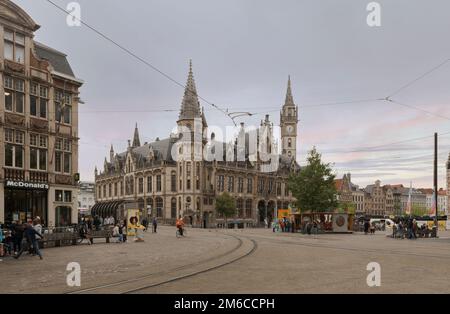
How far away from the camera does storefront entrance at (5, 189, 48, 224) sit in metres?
28.4

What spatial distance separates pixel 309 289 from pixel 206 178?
73.9m

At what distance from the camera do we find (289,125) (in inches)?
4806

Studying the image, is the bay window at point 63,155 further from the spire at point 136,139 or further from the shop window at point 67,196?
the spire at point 136,139

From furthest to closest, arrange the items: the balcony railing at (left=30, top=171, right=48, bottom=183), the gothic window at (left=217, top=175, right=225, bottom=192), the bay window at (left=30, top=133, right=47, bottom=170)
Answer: the gothic window at (left=217, top=175, right=225, bottom=192)
the bay window at (left=30, top=133, right=47, bottom=170)
the balcony railing at (left=30, top=171, right=48, bottom=183)

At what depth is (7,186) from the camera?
2792 cm

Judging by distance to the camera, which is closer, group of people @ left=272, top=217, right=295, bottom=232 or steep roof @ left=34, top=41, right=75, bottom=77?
steep roof @ left=34, top=41, right=75, bottom=77

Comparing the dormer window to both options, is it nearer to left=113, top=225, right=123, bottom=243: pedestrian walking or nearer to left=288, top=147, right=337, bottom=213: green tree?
left=113, top=225, right=123, bottom=243: pedestrian walking

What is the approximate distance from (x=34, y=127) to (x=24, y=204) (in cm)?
511

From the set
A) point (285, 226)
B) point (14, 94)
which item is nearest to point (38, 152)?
point (14, 94)

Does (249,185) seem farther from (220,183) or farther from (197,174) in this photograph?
(197,174)

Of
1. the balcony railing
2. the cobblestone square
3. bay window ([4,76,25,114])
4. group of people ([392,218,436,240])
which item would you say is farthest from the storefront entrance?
group of people ([392,218,436,240])

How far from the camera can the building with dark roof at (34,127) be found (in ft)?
93.2
